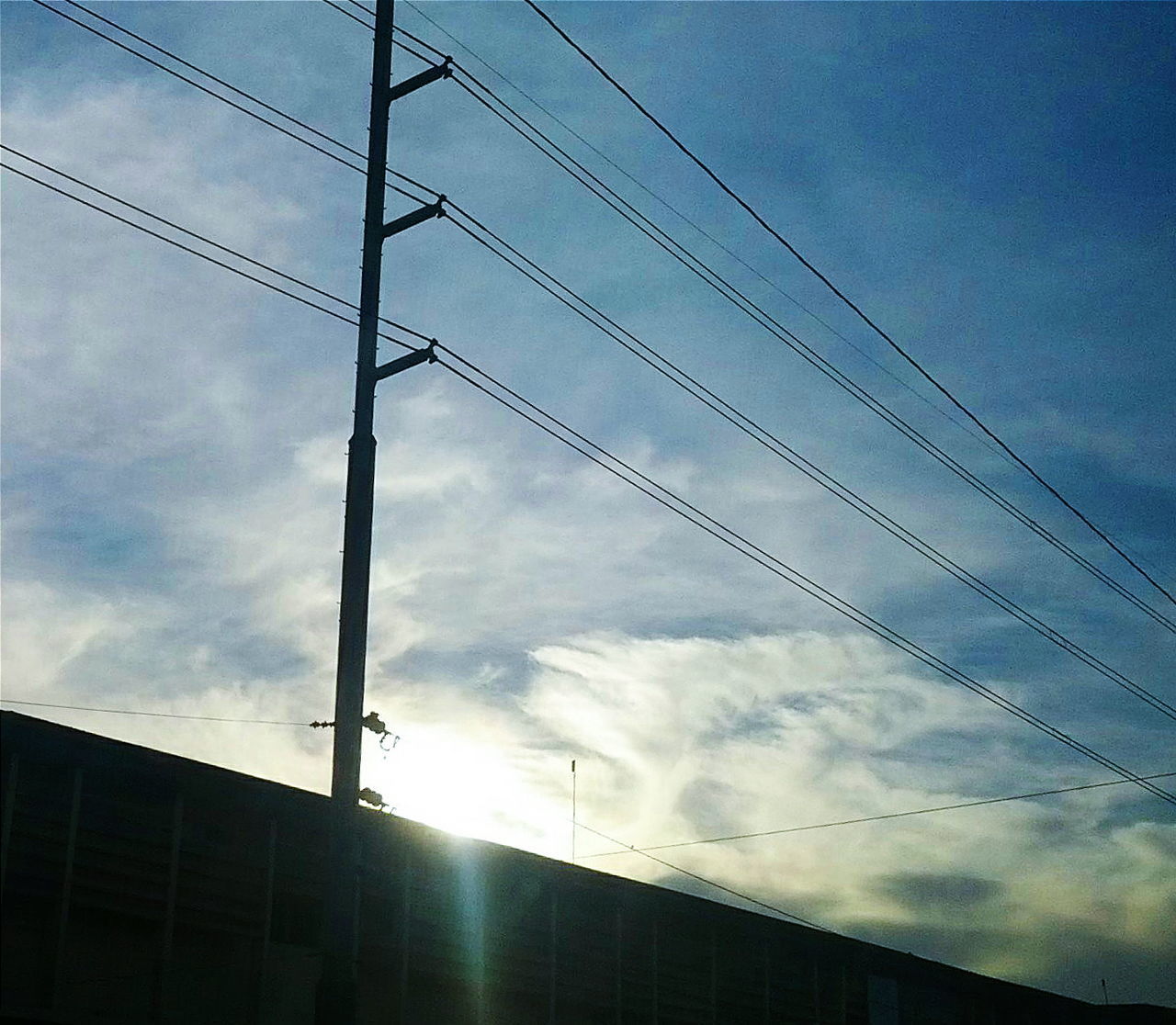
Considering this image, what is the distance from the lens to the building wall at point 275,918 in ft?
67.4

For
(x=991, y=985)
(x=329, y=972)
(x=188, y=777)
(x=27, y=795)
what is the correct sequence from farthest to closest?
(x=991, y=985)
(x=188, y=777)
(x=27, y=795)
(x=329, y=972)

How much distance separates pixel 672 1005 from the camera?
31.9m

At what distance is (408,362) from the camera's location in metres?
19.3

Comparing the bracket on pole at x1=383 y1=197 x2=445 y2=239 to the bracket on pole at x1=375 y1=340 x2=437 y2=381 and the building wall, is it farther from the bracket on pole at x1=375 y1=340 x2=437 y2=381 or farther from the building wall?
the building wall

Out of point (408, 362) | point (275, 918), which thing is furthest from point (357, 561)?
point (275, 918)

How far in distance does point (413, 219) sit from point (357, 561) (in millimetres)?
5165

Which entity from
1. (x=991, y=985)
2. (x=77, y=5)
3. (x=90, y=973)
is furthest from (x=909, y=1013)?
(x=77, y=5)

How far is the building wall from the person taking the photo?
809 inches

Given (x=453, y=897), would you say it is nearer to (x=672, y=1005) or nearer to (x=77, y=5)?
(x=672, y=1005)

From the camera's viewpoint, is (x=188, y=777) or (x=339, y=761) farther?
(x=188, y=777)

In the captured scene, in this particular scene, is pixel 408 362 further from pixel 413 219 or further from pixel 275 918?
pixel 275 918

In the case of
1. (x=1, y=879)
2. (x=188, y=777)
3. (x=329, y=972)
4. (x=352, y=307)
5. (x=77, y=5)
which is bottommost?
(x=329, y=972)

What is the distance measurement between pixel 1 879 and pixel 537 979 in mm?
11834

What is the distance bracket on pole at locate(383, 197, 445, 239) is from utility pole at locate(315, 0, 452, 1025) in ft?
0.04
